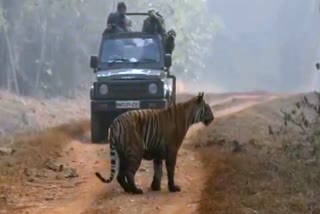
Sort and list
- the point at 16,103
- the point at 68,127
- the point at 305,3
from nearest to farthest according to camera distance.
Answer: the point at 68,127 < the point at 16,103 < the point at 305,3

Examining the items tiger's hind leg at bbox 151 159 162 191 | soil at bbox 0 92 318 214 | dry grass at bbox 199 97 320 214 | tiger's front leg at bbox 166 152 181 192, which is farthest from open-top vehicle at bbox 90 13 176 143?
tiger's front leg at bbox 166 152 181 192

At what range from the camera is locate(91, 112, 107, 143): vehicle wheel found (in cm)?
1670

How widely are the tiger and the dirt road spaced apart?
282 millimetres

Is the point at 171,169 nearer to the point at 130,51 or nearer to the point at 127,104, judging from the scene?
the point at 127,104

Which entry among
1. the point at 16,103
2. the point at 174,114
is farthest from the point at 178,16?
the point at 174,114

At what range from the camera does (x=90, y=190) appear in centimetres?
1124

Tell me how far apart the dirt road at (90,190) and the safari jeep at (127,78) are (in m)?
1.44

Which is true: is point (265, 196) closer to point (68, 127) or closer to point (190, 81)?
point (68, 127)

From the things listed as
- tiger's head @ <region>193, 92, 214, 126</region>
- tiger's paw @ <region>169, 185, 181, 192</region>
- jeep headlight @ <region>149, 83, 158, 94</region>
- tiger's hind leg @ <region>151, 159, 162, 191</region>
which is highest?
tiger's head @ <region>193, 92, 214, 126</region>

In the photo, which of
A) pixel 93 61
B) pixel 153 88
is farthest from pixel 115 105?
pixel 93 61

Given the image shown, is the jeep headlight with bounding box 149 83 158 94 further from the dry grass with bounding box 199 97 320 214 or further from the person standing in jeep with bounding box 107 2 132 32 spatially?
the person standing in jeep with bounding box 107 2 132 32

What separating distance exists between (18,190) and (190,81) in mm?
36131

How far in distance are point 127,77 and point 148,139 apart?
562cm

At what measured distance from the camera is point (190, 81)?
155 ft
